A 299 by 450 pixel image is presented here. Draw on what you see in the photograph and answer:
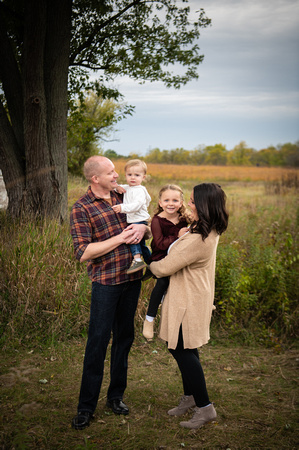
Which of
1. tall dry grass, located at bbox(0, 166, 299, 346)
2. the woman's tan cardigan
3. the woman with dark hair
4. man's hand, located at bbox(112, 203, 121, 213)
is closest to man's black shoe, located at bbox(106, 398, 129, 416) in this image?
the woman with dark hair

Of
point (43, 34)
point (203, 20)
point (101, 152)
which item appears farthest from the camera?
point (101, 152)

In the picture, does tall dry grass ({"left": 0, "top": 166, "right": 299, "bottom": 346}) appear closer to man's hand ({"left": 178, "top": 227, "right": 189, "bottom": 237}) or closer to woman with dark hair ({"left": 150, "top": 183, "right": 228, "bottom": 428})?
woman with dark hair ({"left": 150, "top": 183, "right": 228, "bottom": 428})

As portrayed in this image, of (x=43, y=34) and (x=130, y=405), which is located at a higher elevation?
(x=43, y=34)

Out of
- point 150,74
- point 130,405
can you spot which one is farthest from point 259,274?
point 150,74

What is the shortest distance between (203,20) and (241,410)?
9.77 m

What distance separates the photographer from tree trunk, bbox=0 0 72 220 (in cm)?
705

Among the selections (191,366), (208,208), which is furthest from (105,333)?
(208,208)

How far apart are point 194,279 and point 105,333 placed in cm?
85

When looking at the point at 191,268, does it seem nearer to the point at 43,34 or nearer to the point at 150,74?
the point at 43,34

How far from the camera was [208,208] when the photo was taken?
9.52ft

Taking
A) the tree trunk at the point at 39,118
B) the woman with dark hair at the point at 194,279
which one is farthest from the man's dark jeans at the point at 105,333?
the tree trunk at the point at 39,118

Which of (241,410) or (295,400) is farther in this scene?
(295,400)

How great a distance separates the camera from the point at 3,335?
5.02m

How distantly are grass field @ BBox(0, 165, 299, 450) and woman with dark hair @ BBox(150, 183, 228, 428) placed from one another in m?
0.73
